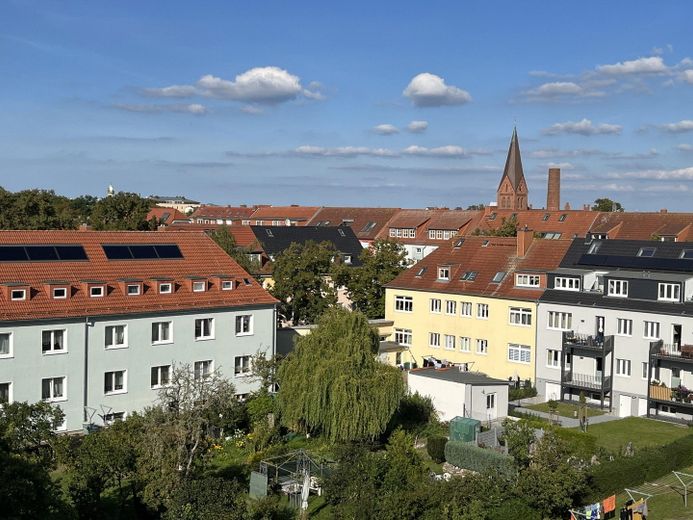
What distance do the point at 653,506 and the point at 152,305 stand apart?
24652 millimetres

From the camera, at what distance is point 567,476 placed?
26922 mm

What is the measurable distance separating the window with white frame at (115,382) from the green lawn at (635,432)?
2261cm

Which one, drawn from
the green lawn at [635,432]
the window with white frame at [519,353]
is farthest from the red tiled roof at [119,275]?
the green lawn at [635,432]

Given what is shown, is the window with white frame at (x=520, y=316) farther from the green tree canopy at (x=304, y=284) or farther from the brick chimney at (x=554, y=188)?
the brick chimney at (x=554, y=188)

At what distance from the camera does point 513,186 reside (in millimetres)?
126062

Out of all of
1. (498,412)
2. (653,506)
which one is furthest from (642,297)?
(653,506)

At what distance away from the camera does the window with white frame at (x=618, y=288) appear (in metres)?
45.1

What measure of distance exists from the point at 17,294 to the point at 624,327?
104 ft

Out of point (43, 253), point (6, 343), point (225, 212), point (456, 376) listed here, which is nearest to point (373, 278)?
point (456, 376)

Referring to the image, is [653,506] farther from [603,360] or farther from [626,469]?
[603,360]

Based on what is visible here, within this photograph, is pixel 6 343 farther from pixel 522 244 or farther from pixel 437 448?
pixel 522 244

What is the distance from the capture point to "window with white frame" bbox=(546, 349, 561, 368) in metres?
47.3

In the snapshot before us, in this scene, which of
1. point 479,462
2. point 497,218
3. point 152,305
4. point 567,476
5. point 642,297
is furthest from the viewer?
point 497,218

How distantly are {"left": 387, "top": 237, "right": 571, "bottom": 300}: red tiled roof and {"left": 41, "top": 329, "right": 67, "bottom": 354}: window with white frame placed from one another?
2527 cm
